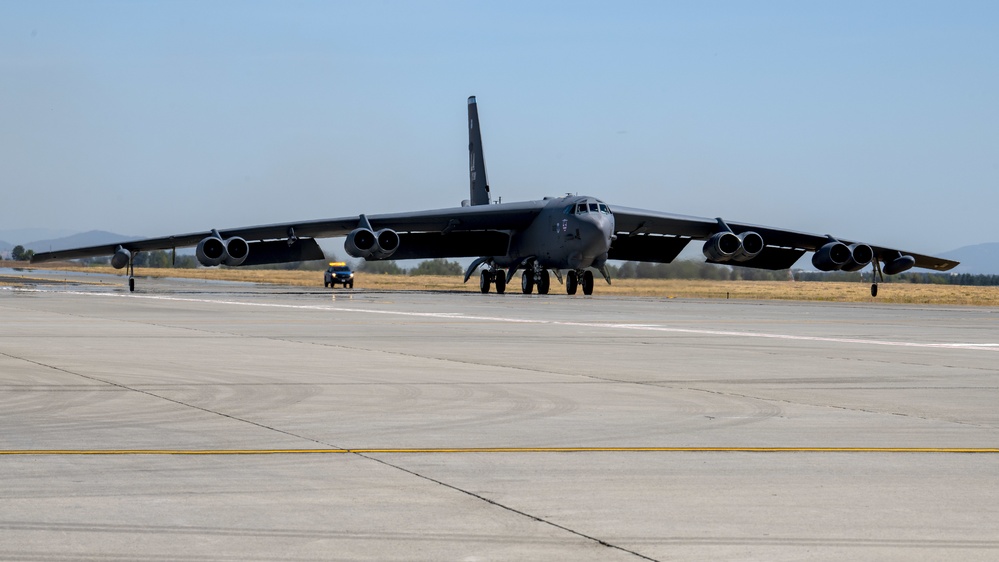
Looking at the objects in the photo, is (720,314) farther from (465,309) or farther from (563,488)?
(563,488)

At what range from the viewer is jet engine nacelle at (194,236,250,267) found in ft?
139

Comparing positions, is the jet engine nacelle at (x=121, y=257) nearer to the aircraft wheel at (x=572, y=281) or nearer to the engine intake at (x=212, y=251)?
the engine intake at (x=212, y=251)

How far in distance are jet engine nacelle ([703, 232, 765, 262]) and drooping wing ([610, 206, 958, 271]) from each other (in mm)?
1049

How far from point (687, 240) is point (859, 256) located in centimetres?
806

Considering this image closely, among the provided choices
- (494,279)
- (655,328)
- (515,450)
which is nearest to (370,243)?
(494,279)

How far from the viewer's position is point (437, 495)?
5.85 meters

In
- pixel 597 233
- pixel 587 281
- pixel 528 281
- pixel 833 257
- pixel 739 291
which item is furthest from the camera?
pixel 739 291

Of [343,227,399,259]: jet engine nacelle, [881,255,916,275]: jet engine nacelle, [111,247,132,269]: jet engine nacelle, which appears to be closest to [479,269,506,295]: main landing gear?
[343,227,399,259]: jet engine nacelle

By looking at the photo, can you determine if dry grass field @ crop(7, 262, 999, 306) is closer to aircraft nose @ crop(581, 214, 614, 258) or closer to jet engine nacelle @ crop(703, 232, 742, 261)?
jet engine nacelle @ crop(703, 232, 742, 261)

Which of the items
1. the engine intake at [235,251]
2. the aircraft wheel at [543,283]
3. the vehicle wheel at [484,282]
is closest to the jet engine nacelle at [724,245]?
the aircraft wheel at [543,283]

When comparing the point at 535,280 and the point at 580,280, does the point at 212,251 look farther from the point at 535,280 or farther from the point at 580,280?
the point at 580,280

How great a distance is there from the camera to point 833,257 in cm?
→ 4431

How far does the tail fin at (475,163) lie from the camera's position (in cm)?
5300

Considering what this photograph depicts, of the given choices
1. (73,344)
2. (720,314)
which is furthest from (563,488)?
(720,314)
